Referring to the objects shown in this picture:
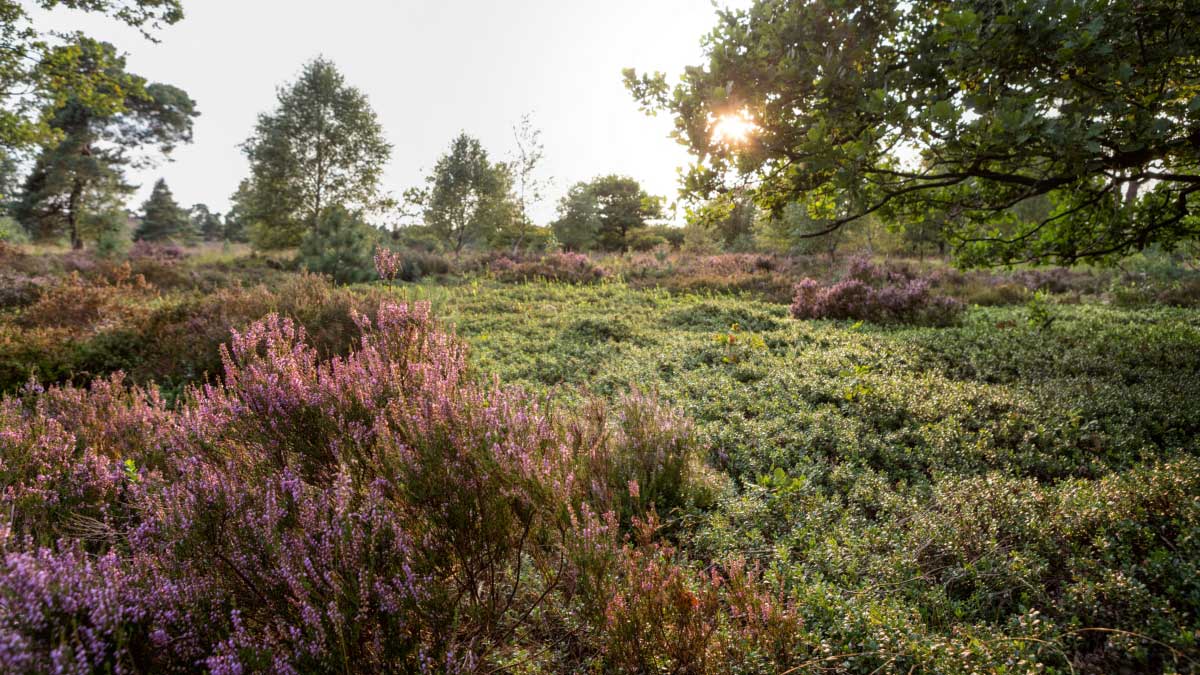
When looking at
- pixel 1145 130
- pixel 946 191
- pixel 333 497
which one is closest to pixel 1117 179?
pixel 946 191

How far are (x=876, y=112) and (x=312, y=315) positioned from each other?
26.2 ft

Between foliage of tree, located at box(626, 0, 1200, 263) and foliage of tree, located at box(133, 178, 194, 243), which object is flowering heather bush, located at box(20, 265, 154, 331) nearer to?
foliage of tree, located at box(626, 0, 1200, 263)

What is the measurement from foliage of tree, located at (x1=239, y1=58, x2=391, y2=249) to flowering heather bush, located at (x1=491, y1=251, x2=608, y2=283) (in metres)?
12.5

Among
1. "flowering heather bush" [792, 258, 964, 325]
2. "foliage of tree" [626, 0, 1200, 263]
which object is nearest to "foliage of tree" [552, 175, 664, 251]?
"flowering heather bush" [792, 258, 964, 325]

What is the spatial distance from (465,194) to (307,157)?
A: 893 cm

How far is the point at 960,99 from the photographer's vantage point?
12.5ft

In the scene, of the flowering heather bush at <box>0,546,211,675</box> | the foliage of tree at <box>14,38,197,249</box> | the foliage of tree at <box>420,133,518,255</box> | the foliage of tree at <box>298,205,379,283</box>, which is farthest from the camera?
the foliage of tree at <box>420,133,518,255</box>

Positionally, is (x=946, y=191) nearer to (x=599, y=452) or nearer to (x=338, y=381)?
(x=599, y=452)

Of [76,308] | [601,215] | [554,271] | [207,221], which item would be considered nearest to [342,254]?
[554,271]

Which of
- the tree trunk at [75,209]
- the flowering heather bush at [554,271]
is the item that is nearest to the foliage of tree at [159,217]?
the tree trunk at [75,209]

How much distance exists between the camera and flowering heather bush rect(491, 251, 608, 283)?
18.3 meters

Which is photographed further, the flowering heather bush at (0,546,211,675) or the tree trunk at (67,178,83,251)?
the tree trunk at (67,178,83,251)

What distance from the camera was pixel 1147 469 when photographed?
10.5 ft

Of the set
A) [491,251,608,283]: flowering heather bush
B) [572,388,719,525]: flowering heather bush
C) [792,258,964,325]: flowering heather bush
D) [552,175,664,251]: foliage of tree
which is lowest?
[572,388,719,525]: flowering heather bush
